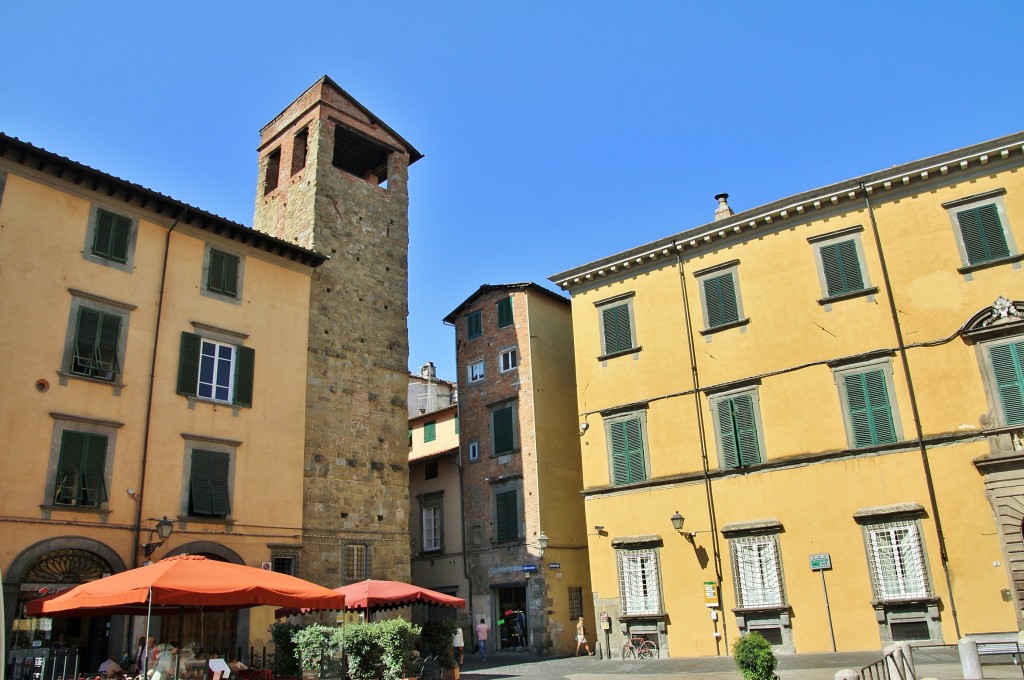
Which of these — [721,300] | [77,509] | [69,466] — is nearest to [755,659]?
[721,300]

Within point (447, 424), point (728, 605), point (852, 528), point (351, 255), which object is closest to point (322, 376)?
point (351, 255)

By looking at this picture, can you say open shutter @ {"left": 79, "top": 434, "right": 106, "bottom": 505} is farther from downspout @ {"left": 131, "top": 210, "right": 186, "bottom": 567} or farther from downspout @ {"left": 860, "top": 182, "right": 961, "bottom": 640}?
downspout @ {"left": 860, "top": 182, "right": 961, "bottom": 640}

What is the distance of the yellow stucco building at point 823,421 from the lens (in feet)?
53.8

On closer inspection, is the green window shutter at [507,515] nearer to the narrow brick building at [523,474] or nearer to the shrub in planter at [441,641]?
the narrow brick building at [523,474]

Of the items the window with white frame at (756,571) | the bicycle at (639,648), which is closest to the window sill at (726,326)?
the window with white frame at (756,571)

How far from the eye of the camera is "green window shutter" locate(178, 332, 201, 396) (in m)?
19.6

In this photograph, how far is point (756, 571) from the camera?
60.8 ft

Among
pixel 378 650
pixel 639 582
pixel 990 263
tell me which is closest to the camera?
pixel 378 650

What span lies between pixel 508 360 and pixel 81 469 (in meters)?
14.6

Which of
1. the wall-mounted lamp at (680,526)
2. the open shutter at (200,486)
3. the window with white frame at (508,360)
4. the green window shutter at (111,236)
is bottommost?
the wall-mounted lamp at (680,526)

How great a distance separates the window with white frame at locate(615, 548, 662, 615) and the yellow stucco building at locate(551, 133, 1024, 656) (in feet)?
0.17

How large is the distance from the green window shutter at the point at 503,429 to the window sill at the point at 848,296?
11833 millimetres

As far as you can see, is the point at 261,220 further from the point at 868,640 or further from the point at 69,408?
the point at 868,640

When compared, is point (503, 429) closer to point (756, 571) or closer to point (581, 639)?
point (581, 639)
